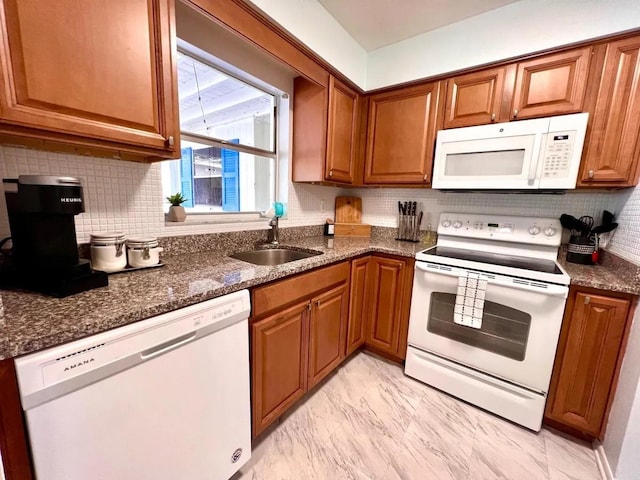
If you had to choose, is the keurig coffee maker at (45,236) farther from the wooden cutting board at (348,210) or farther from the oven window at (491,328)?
the wooden cutting board at (348,210)

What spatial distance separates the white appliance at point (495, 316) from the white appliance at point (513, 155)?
330 millimetres

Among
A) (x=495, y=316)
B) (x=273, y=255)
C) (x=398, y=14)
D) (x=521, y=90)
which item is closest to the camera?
(x=495, y=316)

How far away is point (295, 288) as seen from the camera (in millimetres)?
1331

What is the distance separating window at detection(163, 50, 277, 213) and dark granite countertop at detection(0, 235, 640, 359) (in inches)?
21.3

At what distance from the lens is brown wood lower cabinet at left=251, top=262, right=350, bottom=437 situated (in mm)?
1207

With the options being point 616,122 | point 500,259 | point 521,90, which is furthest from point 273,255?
point 616,122

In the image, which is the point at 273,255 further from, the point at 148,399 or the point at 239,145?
the point at 148,399

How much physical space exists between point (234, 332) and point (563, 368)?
169 cm

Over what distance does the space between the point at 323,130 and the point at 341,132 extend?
8.4 inches

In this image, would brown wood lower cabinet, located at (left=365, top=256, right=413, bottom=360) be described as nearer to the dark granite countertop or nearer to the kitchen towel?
the kitchen towel

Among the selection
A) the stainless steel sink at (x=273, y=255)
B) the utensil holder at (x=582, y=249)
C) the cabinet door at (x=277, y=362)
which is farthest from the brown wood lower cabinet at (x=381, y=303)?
the utensil holder at (x=582, y=249)

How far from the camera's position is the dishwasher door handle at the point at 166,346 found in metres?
0.78

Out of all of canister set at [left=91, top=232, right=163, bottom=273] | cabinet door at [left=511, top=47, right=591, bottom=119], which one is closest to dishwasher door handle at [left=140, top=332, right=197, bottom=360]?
canister set at [left=91, top=232, right=163, bottom=273]

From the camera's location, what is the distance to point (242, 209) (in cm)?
206
